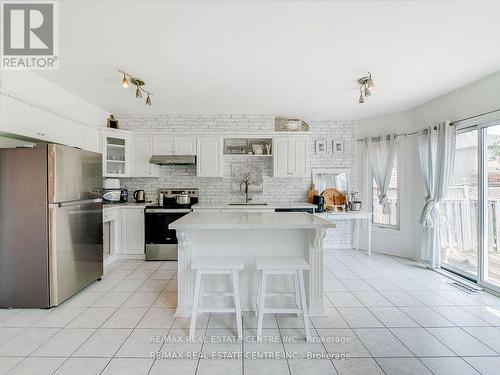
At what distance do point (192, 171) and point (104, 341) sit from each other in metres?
3.16

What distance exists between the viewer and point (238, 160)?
4.85 metres

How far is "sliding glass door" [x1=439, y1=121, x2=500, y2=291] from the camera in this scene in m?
3.10

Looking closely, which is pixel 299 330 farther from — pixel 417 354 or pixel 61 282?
pixel 61 282

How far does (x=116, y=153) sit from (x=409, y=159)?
16.8 feet

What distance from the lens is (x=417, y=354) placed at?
6.24 ft

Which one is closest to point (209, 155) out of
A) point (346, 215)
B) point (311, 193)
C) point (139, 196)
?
point (139, 196)

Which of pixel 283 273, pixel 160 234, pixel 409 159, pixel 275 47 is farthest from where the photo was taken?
pixel 409 159

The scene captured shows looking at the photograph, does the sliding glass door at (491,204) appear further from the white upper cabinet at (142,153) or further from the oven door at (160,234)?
the white upper cabinet at (142,153)

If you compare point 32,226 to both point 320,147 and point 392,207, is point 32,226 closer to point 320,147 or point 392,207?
point 320,147

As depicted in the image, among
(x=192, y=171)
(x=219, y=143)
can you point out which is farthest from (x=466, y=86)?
(x=192, y=171)

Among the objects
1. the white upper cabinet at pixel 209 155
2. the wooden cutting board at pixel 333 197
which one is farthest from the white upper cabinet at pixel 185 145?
the wooden cutting board at pixel 333 197

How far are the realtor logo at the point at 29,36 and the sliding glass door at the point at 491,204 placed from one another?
15.3 ft

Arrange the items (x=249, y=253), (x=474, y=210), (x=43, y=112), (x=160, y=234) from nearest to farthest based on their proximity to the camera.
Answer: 1. (x=249, y=253)
2. (x=43, y=112)
3. (x=474, y=210)
4. (x=160, y=234)

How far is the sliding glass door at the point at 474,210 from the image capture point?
3098 mm
